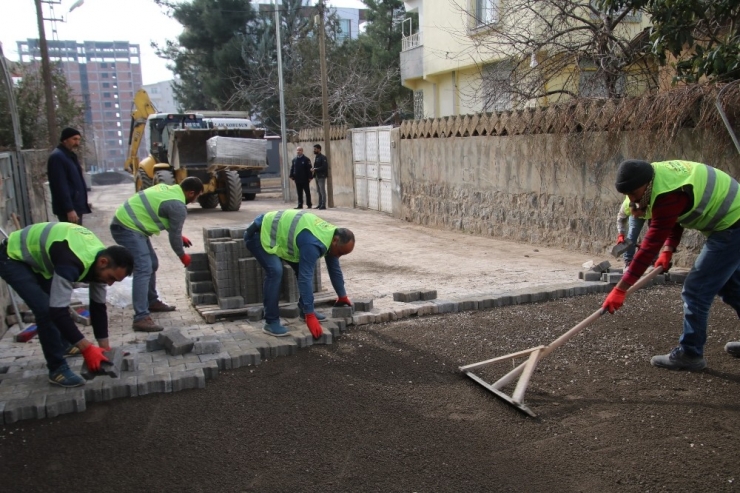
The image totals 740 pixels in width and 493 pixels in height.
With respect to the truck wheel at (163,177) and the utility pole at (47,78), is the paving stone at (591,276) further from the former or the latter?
the utility pole at (47,78)

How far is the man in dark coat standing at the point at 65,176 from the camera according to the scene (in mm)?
6348

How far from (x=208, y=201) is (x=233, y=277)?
11531 millimetres

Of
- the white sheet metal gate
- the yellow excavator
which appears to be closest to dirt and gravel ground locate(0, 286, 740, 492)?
the white sheet metal gate

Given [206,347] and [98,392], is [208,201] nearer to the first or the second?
[206,347]

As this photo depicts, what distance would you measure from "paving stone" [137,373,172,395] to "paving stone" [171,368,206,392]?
0.12 feet

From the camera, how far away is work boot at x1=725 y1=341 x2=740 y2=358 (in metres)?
4.50

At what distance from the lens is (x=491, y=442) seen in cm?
346

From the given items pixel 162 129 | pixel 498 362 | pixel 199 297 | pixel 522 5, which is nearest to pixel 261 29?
pixel 162 129

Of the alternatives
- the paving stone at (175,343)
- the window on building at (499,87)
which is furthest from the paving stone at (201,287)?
the window on building at (499,87)

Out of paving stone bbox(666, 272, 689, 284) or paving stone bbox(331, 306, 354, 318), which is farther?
paving stone bbox(666, 272, 689, 284)

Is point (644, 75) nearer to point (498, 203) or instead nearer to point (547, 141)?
point (547, 141)

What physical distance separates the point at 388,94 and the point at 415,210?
13226 mm

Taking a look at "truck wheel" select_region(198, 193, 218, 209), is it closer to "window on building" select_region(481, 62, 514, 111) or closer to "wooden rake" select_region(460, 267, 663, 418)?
"window on building" select_region(481, 62, 514, 111)

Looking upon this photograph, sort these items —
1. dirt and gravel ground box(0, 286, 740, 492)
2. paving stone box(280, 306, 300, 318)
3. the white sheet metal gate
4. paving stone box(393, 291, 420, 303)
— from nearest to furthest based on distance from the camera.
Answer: dirt and gravel ground box(0, 286, 740, 492), paving stone box(280, 306, 300, 318), paving stone box(393, 291, 420, 303), the white sheet metal gate
